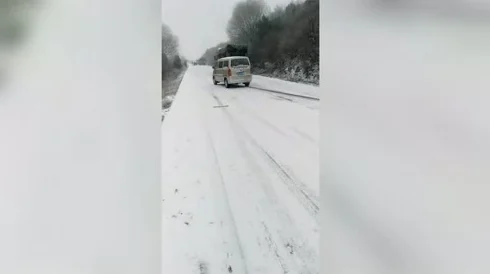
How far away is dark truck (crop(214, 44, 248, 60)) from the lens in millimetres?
928

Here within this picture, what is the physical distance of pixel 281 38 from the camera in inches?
37.4

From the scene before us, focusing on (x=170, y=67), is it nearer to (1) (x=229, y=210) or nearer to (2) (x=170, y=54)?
(2) (x=170, y=54)

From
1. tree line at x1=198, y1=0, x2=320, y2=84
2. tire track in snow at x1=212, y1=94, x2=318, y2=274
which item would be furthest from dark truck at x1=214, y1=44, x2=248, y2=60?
tire track in snow at x1=212, y1=94, x2=318, y2=274

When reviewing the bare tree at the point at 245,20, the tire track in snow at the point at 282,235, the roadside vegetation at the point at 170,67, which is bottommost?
the tire track in snow at the point at 282,235

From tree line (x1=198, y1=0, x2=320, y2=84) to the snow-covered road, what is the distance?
0.05 meters

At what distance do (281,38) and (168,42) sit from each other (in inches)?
9.5

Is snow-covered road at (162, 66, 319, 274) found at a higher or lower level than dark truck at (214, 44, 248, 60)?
lower

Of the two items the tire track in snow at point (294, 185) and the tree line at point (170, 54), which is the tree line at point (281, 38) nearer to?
the tree line at point (170, 54)

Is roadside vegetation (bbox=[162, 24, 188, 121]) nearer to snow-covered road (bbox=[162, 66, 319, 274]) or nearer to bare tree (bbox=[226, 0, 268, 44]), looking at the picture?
snow-covered road (bbox=[162, 66, 319, 274])

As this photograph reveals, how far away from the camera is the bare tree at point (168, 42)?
89 centimetres

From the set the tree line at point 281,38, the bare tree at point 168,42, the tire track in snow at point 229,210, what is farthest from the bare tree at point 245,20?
the tire track in snow at point 229,210

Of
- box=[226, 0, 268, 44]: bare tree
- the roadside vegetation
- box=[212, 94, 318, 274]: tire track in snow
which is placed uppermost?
box=[226, 0, 268, 44]: bare tree

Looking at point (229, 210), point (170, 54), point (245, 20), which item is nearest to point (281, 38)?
point (245, 20)

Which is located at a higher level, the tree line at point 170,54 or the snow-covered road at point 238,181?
the tree line at point 170,54
